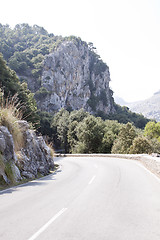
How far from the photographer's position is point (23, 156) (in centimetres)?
1402

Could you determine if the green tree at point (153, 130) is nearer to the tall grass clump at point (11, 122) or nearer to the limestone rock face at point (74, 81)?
the limestone rock face at point (74, 81)

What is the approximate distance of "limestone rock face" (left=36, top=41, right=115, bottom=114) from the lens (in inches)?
4532

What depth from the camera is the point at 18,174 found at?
12125 millimetres

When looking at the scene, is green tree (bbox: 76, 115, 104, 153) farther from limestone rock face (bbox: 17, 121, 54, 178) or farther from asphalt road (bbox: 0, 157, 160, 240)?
asphalt road (bbox: 0, 157, 160, 240)

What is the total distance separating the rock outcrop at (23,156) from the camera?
11.4 m

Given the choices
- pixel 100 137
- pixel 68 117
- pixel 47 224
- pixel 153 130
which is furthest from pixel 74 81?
pixel 47 224

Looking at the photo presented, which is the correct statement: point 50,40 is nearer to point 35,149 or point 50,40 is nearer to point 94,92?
point 94,92

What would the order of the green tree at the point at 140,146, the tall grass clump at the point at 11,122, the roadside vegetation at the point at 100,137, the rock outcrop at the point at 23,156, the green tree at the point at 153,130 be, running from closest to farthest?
the rock outcrop at the point at 23,156
the tall grass clump at the point at 11,122
the green tree at the point at 140,146
the roadside vegetation at the point at 100,137
the green tree at the point at 153,130

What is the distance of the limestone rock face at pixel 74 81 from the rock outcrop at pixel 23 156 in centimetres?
9519

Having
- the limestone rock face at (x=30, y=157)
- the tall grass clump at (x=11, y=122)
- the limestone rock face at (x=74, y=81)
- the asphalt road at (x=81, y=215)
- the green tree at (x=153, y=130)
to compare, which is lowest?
the asphalt road at (x=81, y=215)

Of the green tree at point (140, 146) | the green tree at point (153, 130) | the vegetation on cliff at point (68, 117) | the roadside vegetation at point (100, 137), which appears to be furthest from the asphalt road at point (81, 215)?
the green tree at point (153, 130)

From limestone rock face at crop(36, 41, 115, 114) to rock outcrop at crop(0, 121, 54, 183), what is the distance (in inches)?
3748

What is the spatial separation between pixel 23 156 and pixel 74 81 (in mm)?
113625

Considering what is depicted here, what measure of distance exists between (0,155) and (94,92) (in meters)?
129
